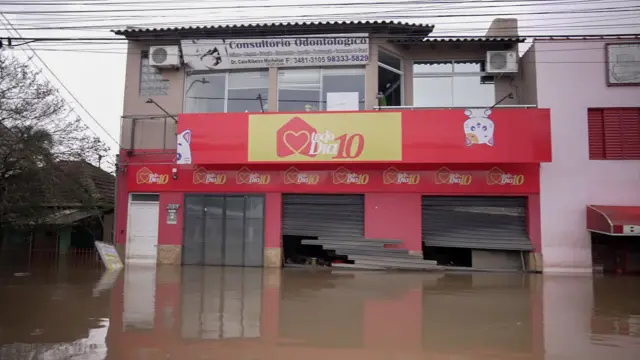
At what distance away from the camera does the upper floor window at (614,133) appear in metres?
13.9

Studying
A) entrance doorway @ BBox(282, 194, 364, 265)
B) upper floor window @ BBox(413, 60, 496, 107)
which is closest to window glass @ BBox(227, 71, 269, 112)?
entrance doorway @ BBox(282, 194, 364, 265)

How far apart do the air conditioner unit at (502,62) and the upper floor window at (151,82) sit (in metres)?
10.7

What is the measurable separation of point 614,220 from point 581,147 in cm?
260

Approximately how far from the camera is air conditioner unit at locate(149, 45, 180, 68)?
50.7ft

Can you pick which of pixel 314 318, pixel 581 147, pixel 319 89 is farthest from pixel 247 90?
pixel 581 147

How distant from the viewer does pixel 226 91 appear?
15953 millimetres

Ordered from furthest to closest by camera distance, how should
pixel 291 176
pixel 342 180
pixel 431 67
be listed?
1. pixel 431 67
2. pixel 291 176
3. pixel 342 180

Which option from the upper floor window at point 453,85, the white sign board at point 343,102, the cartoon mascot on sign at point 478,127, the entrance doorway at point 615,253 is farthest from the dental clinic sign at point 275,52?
the entrance doorway at point 615,253

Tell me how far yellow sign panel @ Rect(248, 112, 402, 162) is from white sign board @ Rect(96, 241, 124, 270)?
483 centimetres

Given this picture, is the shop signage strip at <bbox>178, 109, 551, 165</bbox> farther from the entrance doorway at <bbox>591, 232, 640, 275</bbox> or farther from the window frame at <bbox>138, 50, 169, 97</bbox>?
the entrance doorway at <bbox>591, 232, 640, 275</bbox>

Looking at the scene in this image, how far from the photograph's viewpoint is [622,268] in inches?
556

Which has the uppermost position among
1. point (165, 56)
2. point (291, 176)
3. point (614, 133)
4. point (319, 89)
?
point (165, 56)

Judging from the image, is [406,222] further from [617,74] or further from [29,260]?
[29,260]

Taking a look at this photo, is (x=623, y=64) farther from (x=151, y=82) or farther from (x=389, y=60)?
(x=151, y=82)
